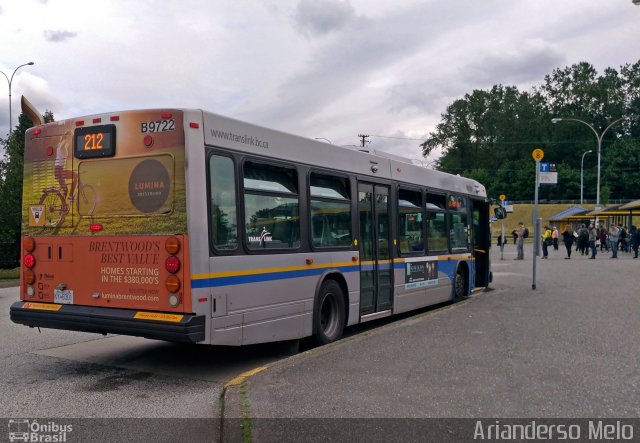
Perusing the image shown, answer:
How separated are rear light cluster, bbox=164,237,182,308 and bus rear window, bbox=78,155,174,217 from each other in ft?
1.17

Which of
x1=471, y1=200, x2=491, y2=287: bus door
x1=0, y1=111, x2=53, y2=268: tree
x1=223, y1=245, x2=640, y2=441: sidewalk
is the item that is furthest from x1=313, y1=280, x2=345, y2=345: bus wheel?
x1=0, y1=111, x2=53, y2=268: tree

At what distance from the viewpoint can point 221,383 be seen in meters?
6.37

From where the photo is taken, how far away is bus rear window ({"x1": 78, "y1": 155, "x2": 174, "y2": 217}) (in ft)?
20.3

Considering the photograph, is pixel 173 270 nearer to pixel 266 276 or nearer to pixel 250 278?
pixel 250 278

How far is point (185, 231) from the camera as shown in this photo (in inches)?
237

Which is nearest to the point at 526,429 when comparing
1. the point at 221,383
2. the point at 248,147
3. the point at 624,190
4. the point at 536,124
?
the point at 221,383

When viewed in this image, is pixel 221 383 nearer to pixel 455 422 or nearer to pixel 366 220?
pixel 455 422

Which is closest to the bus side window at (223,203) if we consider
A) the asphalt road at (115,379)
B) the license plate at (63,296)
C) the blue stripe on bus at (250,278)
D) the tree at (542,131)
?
the blue stripe on bus at (250,278)

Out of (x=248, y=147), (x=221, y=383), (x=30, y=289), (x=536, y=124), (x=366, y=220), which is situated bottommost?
(x=221, y=383)

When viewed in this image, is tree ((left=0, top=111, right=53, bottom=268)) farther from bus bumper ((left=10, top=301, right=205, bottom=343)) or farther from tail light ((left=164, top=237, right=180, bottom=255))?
tail light ((left=164, top=237, right=180, bottom=255))

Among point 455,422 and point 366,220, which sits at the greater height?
point 366,220

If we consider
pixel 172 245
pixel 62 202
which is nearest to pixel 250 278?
pixel 172 245

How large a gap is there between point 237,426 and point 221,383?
6.21 ft

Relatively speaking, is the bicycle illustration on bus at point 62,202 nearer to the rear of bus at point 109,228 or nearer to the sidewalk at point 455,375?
the rear of bus at point 109,228
